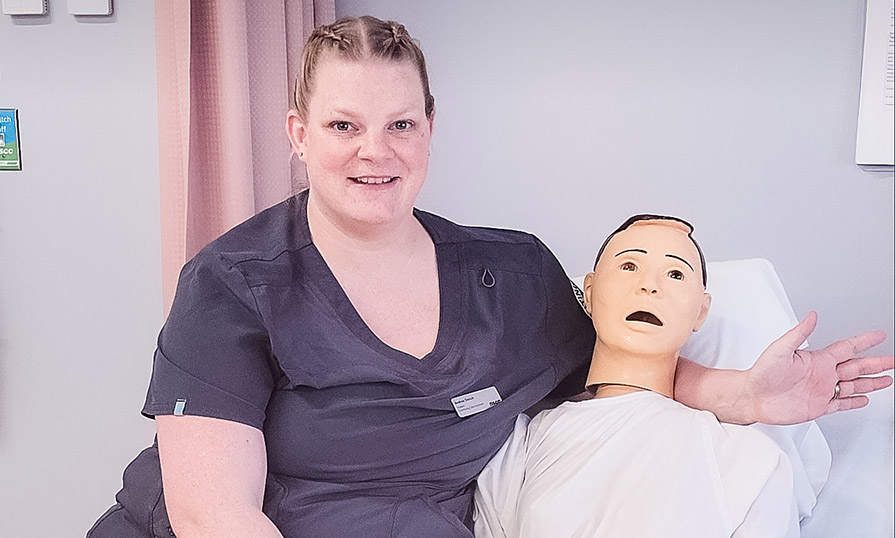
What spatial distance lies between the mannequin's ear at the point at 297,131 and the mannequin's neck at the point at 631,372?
0.42 meters

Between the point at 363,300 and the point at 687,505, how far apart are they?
1.35 feet

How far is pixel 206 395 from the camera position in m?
0.91

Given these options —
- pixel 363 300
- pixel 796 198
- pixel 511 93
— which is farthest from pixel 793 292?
pixel 363 300

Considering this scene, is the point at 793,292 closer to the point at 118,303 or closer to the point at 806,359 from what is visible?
the point at 806,359

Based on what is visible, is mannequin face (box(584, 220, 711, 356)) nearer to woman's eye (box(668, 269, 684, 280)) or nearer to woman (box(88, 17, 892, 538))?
woman's eye (box(668, 269, 684, 280))

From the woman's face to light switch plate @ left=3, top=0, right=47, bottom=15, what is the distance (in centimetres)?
68

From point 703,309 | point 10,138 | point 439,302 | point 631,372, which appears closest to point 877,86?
point 703,309

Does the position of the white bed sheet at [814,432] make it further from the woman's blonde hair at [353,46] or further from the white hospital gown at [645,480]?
the woman's blonde hair at [353,46]

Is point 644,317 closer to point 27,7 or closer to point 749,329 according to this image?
point 749,329

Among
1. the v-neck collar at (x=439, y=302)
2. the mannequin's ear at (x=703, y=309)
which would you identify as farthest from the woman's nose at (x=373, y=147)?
the mannequin's ear at (x=703, y=309)

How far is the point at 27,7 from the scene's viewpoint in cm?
146

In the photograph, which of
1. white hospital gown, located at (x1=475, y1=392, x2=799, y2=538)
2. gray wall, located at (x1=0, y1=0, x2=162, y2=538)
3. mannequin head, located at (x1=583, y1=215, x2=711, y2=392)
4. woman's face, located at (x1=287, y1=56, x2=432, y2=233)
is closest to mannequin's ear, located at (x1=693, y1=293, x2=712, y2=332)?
mannequin head, located at (x1=583, y1=215, x2=711, y2=392)

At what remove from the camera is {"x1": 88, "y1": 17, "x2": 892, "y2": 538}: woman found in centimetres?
92

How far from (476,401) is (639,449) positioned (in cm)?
19
